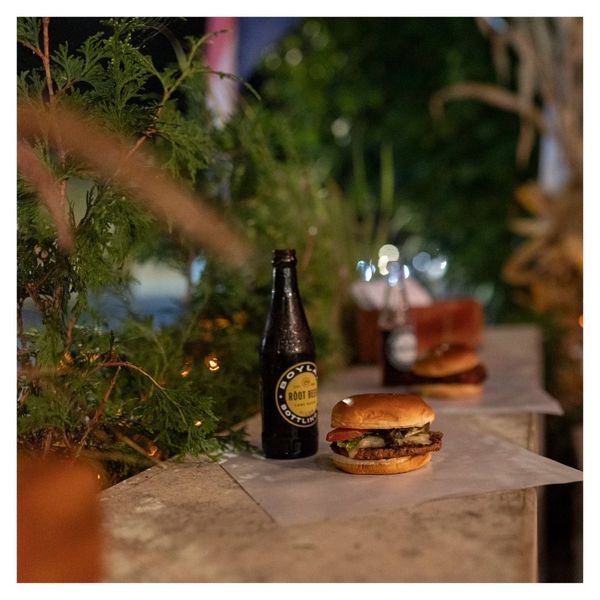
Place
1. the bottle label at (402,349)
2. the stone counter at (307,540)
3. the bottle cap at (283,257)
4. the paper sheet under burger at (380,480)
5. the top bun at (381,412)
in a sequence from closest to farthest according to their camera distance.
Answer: the stone counter at (307,540) → the paper sheet under burger at (380,480) → the top bun at (381,412) → the bottle cap at (283,257) → the bottle label at (402,349)

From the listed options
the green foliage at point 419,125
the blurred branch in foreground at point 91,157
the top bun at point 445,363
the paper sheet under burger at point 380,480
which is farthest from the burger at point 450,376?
the green foliage at point 419,125

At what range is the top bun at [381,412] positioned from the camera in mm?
1479

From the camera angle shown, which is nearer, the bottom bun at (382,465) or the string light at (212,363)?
the bottom bun at (382,465)

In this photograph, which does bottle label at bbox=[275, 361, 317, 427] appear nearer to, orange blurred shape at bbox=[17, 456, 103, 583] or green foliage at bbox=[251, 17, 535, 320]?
orange blurred shape at bbox=[17, 456, 103, 583]

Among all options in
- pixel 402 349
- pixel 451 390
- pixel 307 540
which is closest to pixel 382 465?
pixel 307 540

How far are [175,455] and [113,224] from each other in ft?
1.68

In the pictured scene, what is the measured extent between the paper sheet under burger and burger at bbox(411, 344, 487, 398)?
50 cm

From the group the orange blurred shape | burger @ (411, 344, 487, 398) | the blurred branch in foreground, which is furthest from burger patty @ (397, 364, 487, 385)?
the orange blurred shape

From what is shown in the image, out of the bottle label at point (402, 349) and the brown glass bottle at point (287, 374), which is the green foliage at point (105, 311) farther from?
the bottle label at point (402, 349)

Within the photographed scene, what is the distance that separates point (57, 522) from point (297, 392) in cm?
51

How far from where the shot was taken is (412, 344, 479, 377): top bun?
221 centimetres

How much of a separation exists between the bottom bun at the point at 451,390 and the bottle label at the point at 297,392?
0.72 metres
